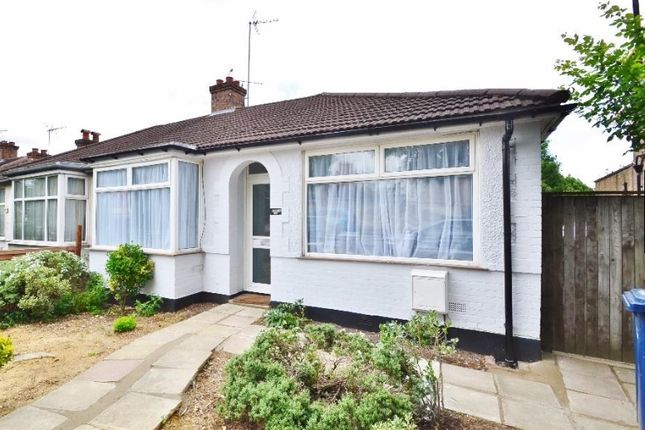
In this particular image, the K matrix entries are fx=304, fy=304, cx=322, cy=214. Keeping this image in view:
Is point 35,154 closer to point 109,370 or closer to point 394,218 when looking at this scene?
point 109,370

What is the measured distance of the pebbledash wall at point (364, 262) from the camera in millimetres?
4180

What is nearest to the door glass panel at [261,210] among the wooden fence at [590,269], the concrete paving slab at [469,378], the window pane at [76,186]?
the concrete paving slab at [469,378]

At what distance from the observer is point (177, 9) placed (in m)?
6.96

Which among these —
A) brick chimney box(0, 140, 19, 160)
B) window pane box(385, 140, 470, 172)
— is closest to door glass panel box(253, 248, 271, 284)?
window pane box(385, 140, 470, 172)

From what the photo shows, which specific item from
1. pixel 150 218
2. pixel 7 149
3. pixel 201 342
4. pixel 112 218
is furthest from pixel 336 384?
pixel 7 149

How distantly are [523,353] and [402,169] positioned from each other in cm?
314

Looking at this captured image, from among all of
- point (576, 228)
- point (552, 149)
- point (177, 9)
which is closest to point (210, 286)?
point (177, 9)

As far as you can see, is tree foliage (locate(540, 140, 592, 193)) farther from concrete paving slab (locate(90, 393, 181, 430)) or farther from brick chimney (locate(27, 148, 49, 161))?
brick chimney (locate(27, 148, 49, 161))

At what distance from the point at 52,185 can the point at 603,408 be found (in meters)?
13.0

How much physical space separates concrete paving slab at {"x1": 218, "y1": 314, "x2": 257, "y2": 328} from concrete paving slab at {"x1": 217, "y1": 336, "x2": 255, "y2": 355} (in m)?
0.58

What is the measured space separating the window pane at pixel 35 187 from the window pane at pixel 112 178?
3.74m

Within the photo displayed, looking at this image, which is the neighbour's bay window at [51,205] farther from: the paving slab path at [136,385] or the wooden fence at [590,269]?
the wooden fence at [590,269]

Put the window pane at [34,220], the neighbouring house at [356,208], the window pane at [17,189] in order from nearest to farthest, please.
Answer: the neighbouring house at [356,208]
the window pane at [34,220]
the window pane at [17,189]

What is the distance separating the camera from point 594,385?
3582 millimetres
